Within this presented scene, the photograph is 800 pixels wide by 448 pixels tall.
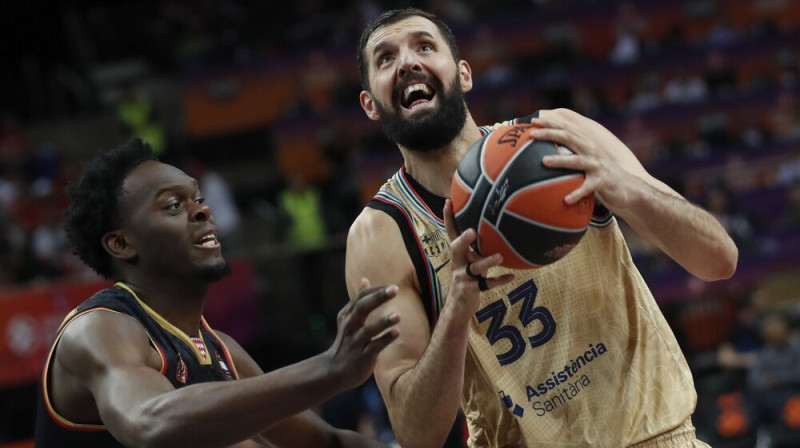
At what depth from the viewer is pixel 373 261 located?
4156 millimetres

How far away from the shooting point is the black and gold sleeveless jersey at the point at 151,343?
3867 mm

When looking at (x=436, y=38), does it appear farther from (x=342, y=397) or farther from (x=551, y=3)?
(x=551, y=3)

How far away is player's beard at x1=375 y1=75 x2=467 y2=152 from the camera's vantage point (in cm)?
420

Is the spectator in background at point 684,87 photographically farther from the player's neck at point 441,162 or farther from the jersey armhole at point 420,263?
the jersey armhole at point 420,263

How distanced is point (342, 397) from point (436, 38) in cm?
687

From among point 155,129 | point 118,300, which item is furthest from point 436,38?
point 155,129

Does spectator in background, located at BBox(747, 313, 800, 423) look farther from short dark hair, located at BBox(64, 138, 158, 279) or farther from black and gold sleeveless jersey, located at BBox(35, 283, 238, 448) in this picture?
short dark hair, located at BBox(64, 138, 158, 279)

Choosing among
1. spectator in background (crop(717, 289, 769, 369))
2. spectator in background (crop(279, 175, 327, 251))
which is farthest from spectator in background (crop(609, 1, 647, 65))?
spectator in background (crop(717, 289, 769, 369))

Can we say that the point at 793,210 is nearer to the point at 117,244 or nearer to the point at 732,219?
the point at 732,219

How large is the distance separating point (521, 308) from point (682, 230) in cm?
71

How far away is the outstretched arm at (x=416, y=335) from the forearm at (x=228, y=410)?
599mm

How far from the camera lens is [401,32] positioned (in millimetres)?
4348

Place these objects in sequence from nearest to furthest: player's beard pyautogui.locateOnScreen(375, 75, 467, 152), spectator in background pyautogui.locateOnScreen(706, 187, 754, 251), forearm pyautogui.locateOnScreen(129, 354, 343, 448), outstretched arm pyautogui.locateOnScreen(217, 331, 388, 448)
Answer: forearm pyautogui.locateOnScreen(129, 354, 343, 448), player's beard pyautogui.locateOnScreen(375, 75, 467, 152), outstretched arm pyautogui.locateOnScreen(217, 331, 388, 448), spectator in background pyautogui.locateOnScreen(706, 187, 754, 251)

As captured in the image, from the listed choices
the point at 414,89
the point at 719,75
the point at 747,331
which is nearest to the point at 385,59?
the point at 414,89
